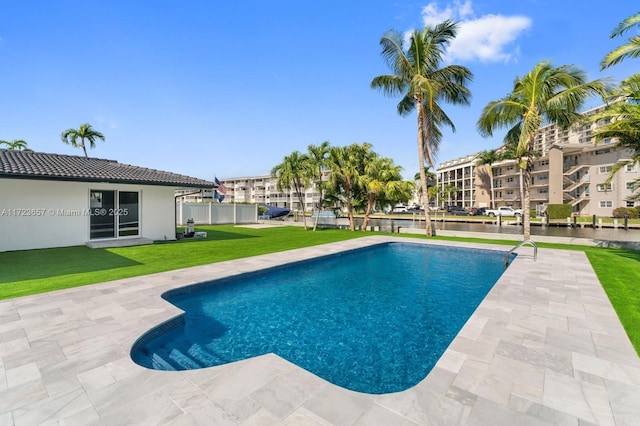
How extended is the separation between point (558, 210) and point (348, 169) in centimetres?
3421

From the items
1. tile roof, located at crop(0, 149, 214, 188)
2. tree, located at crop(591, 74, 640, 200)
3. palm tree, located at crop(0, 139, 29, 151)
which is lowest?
tile roof, located at crop(0, 149, 214, 188)

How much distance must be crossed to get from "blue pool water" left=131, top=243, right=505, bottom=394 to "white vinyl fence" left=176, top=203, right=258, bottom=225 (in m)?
17.0

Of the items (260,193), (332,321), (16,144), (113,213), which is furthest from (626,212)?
(260,193)

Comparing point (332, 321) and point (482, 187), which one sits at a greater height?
point (482, 187)

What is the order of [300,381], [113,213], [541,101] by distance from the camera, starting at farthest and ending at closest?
1. [541,101]
2. [113,213]
3. [300,381]

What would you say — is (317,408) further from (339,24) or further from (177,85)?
(177,85)

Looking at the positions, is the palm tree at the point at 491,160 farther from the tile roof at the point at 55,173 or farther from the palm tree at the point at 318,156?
the tile roof at the point at 55,173

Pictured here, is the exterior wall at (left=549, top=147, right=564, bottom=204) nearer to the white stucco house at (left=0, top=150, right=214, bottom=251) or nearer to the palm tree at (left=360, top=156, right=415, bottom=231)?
the palm tree at (left=360, top=156, right=415, bottom=231)

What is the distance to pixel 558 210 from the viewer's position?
122 feet

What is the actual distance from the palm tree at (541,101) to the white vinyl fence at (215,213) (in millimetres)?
20193

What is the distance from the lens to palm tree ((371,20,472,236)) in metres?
15.8

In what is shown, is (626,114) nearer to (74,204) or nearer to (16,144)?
(74,204)

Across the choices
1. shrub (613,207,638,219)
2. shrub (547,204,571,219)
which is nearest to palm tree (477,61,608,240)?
shrub (547,204,571,219)

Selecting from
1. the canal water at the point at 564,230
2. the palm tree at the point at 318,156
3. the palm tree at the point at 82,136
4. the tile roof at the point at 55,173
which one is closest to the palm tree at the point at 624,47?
the canal water at the point at 564,230
